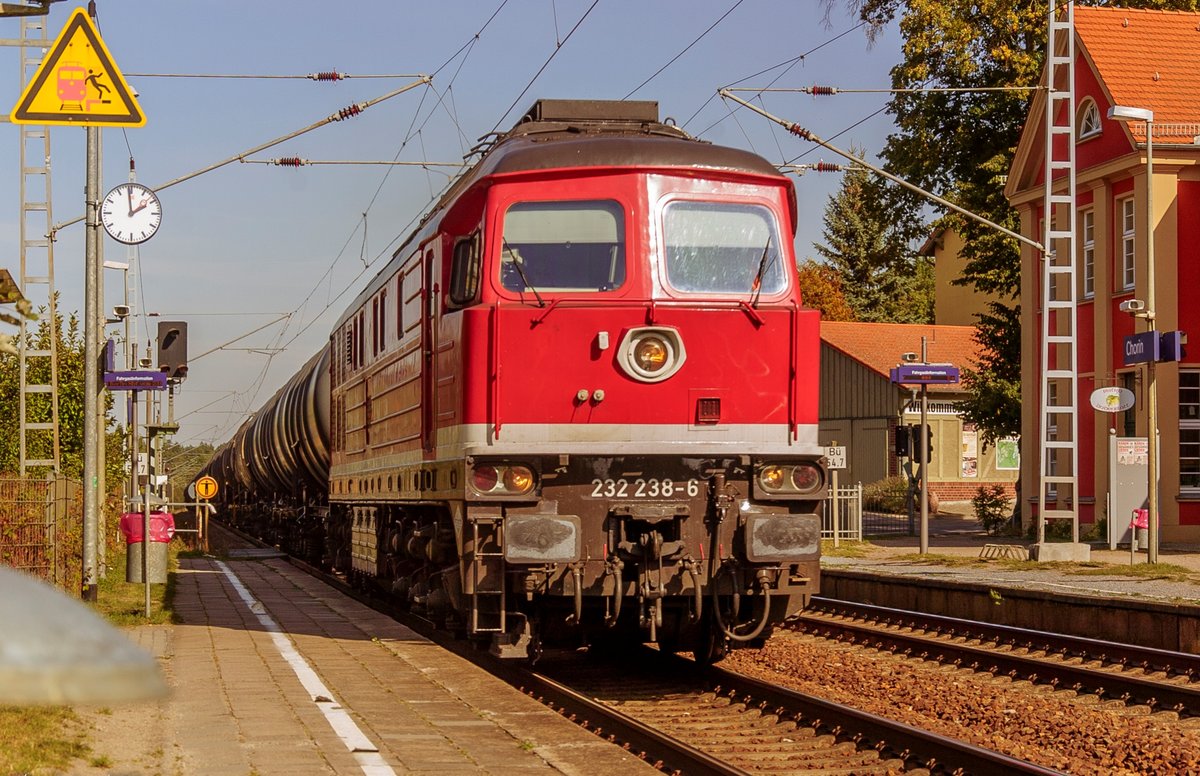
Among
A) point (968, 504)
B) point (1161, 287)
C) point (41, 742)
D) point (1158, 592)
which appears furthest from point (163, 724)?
point (968, 504)

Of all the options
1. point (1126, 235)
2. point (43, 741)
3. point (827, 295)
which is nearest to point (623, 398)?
point (43, 741)

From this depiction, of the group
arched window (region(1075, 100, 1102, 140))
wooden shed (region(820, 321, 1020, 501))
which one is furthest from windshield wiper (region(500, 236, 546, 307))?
wooden shed (region(820, 321, 1020, 501))

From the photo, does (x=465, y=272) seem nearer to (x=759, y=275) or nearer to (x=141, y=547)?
(x=759, y=275)

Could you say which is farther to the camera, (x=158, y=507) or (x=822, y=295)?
(x=822, y=295)

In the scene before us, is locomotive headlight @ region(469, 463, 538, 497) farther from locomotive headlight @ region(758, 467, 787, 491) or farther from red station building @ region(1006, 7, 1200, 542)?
red station building @ region(1006, 7, 1200, 542)

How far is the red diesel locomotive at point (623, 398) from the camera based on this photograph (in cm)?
1009

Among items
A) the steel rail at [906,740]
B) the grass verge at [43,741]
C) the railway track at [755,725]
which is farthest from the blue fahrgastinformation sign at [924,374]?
the grass verge at [43,741]

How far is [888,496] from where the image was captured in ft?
153

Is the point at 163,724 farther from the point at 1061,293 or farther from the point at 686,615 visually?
the point at 1061,293

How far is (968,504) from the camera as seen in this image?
165 feet

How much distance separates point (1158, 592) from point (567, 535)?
9.28 meters

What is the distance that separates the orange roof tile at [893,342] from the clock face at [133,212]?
35.0m

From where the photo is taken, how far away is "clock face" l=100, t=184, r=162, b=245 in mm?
21047

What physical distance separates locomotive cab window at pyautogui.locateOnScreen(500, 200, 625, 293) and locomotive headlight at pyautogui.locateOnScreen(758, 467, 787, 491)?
1.65 m
